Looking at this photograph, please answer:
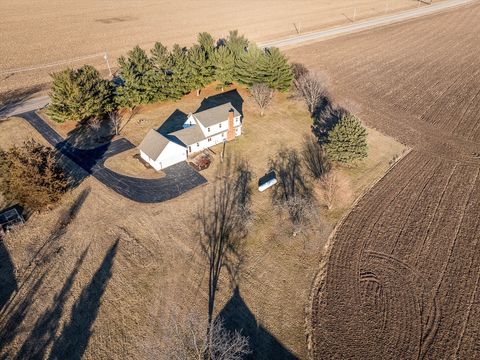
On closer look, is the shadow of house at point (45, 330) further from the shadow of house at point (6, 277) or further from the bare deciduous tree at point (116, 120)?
the bare deciduous tree at point (116, 120)

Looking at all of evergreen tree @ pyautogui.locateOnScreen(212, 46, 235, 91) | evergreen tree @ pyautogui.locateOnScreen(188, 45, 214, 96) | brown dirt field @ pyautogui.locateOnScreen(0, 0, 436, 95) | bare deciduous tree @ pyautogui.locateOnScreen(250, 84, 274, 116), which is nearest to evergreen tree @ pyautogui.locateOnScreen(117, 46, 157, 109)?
evergreen tree @ pyautogui.locateOnScreen(188, 45, 214, 96)

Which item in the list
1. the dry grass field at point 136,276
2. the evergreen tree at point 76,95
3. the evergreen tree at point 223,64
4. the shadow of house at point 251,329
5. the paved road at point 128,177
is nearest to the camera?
the shadow of house at point 251,329

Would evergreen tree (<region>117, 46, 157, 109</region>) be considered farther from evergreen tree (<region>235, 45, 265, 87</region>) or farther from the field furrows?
the field furrows

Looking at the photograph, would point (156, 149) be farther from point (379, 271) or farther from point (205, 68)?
point (379, 271)

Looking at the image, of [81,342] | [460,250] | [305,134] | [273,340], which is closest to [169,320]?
[81,342]

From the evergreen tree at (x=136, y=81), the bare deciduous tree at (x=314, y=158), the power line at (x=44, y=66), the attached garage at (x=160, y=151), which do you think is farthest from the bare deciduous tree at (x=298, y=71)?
the power line at (x=44, y=66)
